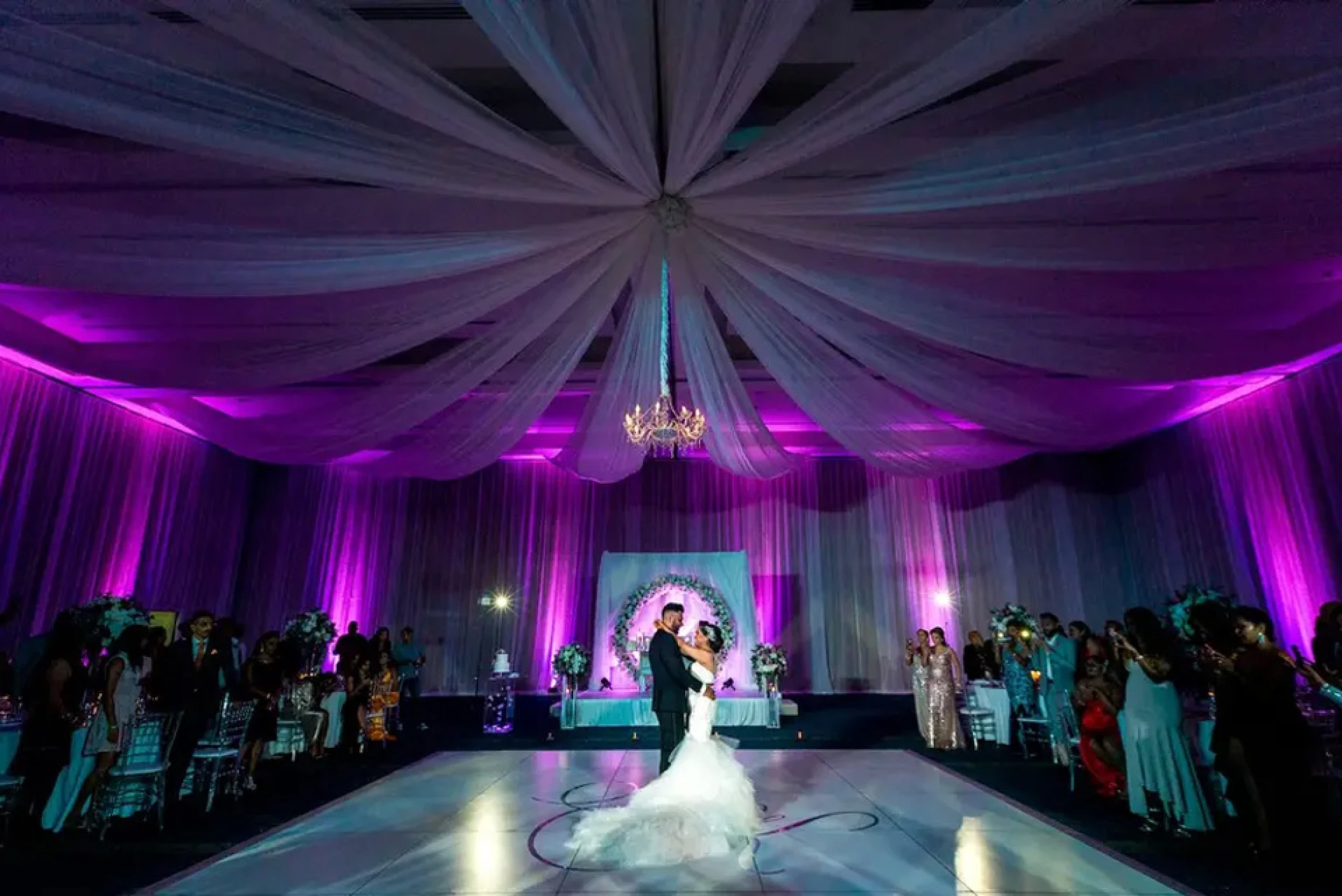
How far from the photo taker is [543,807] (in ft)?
13.4

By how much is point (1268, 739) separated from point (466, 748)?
251 inches

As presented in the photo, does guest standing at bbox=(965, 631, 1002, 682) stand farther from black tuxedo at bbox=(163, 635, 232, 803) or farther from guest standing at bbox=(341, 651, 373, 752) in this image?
black tuxedo at bbox=(163, 635, 232, 803)

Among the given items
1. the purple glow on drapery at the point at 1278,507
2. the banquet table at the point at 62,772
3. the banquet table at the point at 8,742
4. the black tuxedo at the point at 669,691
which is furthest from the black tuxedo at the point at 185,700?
the purple glow on drapery at the point at 1278,507

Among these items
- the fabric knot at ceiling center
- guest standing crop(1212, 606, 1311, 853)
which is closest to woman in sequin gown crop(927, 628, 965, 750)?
guest standing crop(1212, 606, 1311, 853)

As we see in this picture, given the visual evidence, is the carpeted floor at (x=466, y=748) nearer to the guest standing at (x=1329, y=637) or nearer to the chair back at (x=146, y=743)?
the chair back at (x=146, y=743)

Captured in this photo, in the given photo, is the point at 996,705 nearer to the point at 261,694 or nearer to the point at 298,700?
the point at 261,694

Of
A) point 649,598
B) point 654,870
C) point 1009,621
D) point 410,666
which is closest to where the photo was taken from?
point 654,870

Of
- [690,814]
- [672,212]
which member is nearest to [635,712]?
[690,814]

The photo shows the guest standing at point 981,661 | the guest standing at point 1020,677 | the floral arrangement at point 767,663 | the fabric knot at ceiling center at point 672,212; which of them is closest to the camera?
the fabric knot at ceiling center at point 672,212

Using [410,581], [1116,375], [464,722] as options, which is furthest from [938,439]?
[410,581]

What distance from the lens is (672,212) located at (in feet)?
10.9

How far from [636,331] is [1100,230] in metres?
2.69

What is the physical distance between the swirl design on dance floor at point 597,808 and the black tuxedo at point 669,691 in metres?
0.57

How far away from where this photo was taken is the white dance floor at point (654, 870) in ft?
9.22
